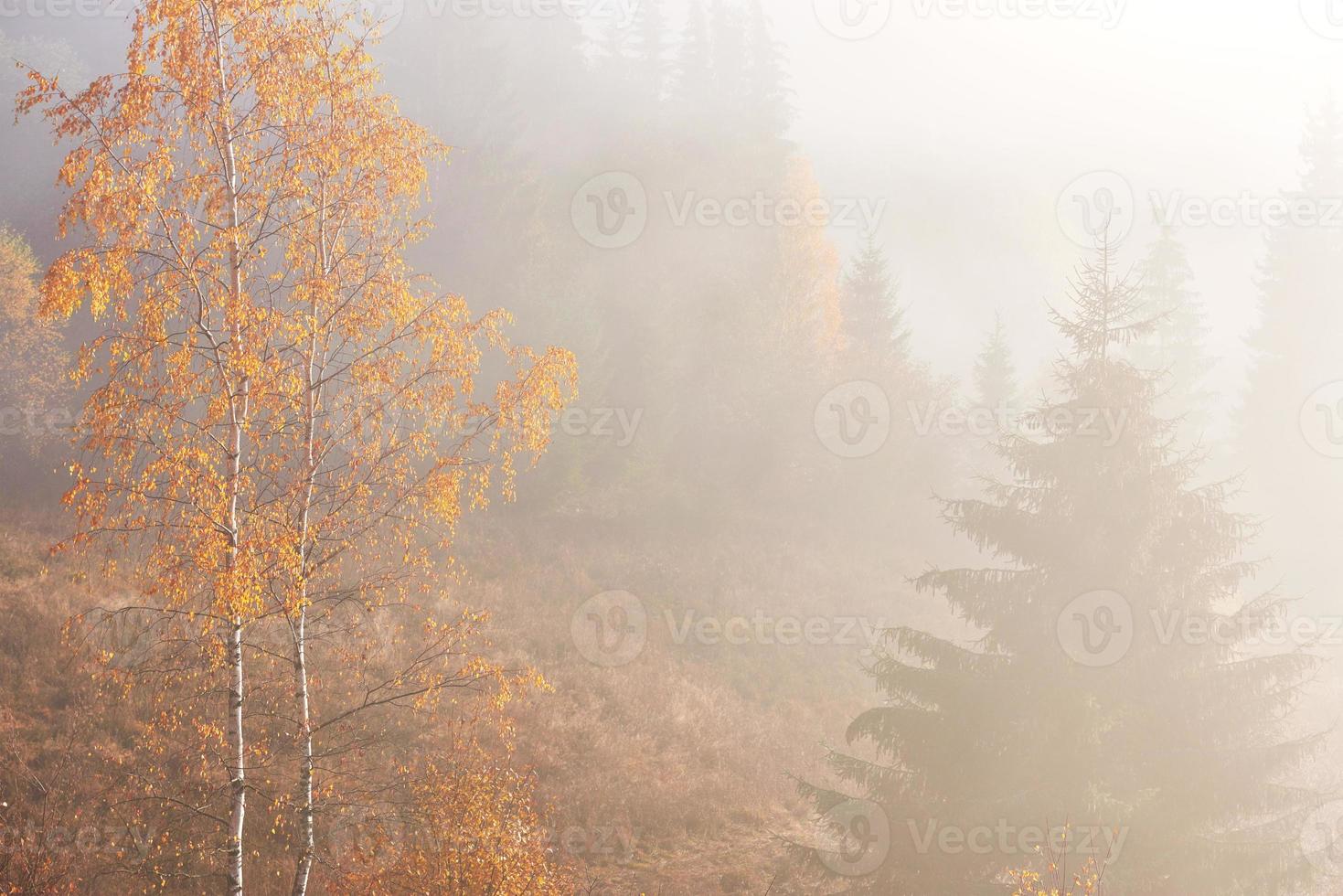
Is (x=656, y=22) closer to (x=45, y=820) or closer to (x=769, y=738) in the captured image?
(x=769, y=738)

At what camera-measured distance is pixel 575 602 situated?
76.7 ft

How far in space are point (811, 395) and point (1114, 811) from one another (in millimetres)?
23656
